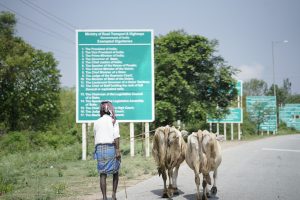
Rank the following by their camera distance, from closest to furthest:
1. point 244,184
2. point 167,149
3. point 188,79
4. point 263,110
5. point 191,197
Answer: point 167,149 < point 191,197 < point 244,184 < point 188,79 < point 263,110

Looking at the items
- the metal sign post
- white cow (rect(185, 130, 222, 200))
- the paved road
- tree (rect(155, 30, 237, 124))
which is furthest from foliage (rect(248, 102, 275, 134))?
white cow (rect(185, 130, 222, 200))

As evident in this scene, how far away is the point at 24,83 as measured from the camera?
36469mm

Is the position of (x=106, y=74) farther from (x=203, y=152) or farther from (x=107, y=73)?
(x=203, y=152)

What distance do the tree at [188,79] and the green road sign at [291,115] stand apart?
38262 millimetres

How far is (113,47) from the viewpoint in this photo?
18719 millimetres

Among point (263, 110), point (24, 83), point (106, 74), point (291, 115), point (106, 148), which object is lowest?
point (106, 148)

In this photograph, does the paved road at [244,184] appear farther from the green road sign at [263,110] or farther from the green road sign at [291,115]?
the green road sign at [291,115]

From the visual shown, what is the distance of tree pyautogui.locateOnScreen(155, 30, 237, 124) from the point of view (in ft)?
88.8

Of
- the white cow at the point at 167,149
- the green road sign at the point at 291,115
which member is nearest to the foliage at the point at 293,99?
the green road sign at the point at 291,115

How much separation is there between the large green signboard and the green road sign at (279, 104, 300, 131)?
5202 cm

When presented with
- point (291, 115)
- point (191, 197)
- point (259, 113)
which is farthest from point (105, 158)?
point (291, 115)

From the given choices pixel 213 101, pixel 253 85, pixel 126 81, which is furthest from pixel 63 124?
pixel 253 85

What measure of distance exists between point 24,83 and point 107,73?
64.0 feet

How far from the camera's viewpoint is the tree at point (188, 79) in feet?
88.8
